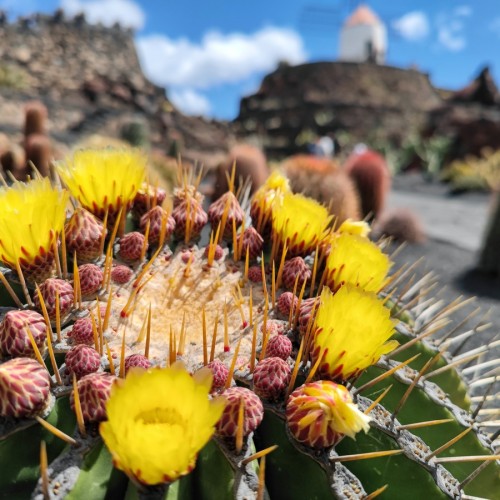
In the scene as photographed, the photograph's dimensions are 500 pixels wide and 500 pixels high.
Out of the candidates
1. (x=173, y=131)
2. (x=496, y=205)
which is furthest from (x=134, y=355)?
(x=173, y=131)

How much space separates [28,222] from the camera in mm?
1147

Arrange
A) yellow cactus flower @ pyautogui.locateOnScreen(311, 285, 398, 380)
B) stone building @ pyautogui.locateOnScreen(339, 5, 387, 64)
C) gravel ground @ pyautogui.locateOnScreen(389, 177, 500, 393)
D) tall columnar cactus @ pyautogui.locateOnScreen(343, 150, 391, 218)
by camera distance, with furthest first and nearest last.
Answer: stone building @ pyautogui.locateOnScreen(339, 5, 387, 64) < tall columnar cactus @ pyautogui.locateOnScreen(343, 150, 391, 218) < gravel ground @ pyautogui.locateOnScreen(389, 177, 500, 393) < yellow cactus flower @ pyautogui.locateOnScreen(311, 285, 398, 380)

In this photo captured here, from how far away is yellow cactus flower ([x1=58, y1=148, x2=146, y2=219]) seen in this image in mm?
1329

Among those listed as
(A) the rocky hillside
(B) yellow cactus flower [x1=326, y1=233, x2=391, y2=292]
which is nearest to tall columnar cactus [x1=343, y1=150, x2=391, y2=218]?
(B) yellow cactus flower [x1=326, y1=233, x2=391, y2=292]

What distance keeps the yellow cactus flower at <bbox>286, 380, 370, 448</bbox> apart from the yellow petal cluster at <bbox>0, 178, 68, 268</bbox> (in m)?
0.63

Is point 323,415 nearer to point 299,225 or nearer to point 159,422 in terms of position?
point 159,422

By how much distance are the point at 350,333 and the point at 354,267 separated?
0.31m

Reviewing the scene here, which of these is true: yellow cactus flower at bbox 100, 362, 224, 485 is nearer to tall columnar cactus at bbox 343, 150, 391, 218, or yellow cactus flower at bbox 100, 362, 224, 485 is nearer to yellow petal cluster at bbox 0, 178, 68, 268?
yellow petal cluster at bbox 0, 178, 68, 268

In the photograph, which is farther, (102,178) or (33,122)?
(33,122)

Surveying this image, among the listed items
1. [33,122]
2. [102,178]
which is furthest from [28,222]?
[33,122]

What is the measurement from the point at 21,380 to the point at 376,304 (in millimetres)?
640

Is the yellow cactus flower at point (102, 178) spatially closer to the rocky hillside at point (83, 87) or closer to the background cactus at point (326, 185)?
the background cactus at point (326, 185)

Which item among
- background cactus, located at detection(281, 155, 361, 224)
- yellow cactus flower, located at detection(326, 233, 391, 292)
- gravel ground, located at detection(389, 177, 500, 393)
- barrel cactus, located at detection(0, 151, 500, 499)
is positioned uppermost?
yellow cactus flower, located at detection(326, 233, 391, 292)

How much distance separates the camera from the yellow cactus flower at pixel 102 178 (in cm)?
133
